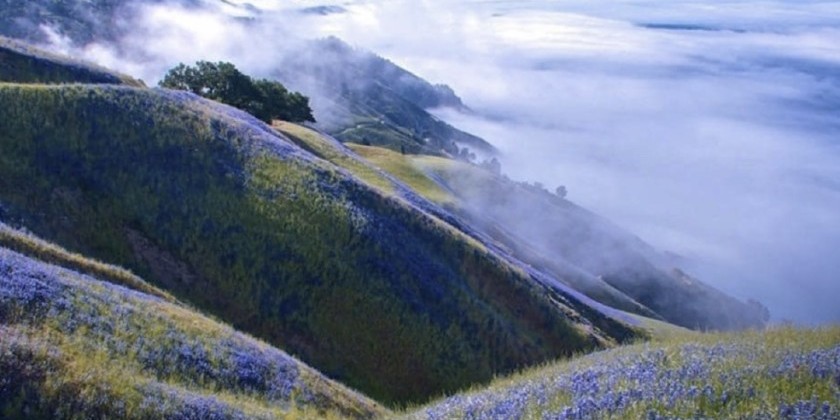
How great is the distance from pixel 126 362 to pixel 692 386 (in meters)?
12.6

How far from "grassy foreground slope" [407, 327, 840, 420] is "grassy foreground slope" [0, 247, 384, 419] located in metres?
5.52

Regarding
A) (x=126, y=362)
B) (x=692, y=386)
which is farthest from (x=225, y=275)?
(x=692, y=386)

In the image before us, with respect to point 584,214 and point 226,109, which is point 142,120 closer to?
point 226,109

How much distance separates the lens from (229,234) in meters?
37.0

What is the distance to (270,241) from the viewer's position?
123ft

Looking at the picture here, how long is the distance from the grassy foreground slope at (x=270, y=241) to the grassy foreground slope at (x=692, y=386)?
16728 mm

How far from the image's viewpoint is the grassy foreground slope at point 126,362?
51.6ft

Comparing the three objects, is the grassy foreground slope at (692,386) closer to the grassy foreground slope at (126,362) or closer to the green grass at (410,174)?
the grassy foreground slope at (126,362)

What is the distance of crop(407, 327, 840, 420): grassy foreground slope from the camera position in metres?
13.3

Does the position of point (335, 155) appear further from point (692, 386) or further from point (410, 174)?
point (692, 386)

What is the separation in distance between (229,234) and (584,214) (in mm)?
105005

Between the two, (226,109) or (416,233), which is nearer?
(416,233)

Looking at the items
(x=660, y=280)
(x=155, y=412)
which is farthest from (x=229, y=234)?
(x=660, y=280)

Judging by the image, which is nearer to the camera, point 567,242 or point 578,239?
point 567,242
